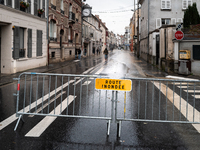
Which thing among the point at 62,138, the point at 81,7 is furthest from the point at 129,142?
the point at 81,7

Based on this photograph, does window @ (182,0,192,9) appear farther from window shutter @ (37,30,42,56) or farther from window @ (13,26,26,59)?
window @ (13,26,26,59)

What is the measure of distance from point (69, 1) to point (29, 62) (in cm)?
1680

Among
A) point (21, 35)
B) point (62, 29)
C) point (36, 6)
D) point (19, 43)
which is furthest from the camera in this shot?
point (62, 29)

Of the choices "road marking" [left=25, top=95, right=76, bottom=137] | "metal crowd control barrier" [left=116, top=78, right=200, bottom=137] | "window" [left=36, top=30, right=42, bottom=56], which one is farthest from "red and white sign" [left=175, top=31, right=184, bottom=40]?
"window" [left=36, top=30, right=42, bottom=56]

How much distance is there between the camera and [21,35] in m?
16.9

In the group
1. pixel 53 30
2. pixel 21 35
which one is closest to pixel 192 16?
pixel 21 35

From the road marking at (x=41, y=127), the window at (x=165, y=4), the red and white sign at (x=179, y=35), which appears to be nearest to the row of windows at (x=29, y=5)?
the road marking at (x=41, y=127)

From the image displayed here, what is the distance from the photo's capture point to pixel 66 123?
16.3 feet

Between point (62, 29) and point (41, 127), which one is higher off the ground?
point (62, 29)

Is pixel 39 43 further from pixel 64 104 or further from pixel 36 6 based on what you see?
pixel 64 104

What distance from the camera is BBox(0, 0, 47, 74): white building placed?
14930 millimetres

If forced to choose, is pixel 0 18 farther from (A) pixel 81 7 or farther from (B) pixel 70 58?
(A) pixel 81 7

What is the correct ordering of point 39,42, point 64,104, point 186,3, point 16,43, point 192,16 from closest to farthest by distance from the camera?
point 64,104, point 16,43, point 192,16, point 39,42, point 186,3

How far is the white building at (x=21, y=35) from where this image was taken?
14.9 meters
